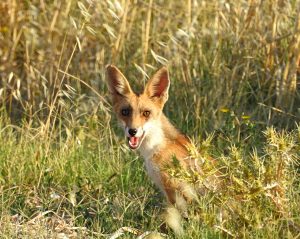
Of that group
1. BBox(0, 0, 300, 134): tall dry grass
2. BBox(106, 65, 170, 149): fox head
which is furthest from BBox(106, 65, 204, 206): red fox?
BBox(0, 0, 300, 134): tall dry grass

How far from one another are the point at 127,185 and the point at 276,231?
5.55ft

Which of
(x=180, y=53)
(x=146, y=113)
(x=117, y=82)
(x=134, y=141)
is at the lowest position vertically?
(x=180, y=53)

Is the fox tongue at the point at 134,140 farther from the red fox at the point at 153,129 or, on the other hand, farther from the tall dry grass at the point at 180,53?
the tall dry grass at the point at 180,53

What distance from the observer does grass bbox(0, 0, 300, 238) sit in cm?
491

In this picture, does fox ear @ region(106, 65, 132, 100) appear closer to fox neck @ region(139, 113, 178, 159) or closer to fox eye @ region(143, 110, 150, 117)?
fox eye @ region(143, 110, 150, 117)

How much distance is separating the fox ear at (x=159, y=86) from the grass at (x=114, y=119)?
457 mm

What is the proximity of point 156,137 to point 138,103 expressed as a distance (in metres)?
0.35

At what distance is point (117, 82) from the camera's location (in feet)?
20.6

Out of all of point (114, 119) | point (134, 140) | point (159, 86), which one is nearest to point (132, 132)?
point (134, 140)

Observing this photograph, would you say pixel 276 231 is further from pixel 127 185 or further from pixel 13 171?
pixel 13 171

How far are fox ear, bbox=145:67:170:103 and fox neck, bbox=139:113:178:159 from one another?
254mm

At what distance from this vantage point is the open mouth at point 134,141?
5.90m

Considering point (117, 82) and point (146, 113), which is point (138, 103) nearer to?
point (146, 113)

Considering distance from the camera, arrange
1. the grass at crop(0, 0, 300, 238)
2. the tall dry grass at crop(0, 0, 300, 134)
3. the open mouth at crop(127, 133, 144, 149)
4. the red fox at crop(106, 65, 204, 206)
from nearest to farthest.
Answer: the grass at crop(0, 0, 300, 238) < the red fox at crop(106, 65, 204, 206) < the open mouth at crop(127, 133, 144, 149) < the tall dry grass at crop(0, 0, 300, 134)
